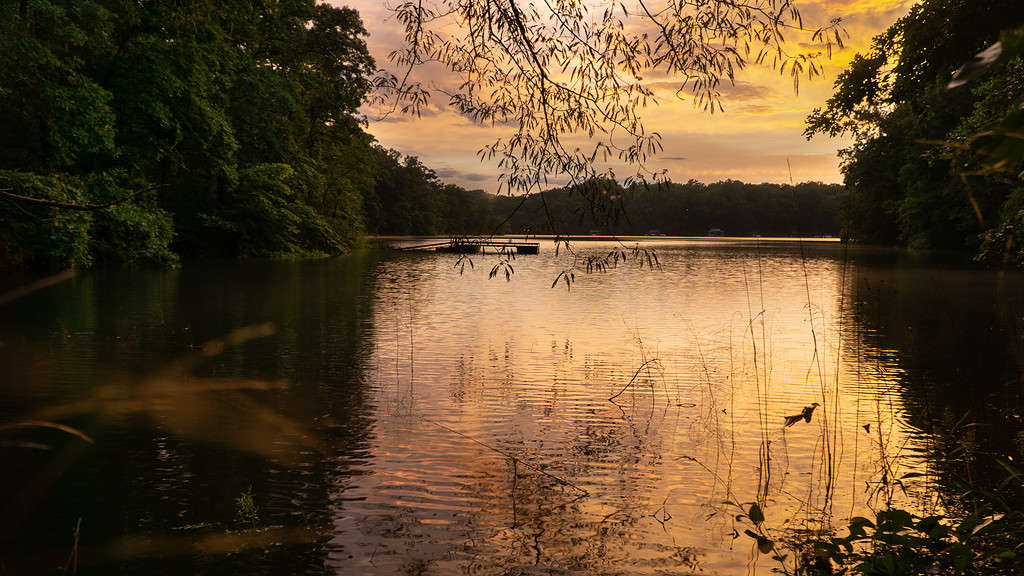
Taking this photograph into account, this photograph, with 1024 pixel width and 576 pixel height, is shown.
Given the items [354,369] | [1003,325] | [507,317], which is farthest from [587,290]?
[354,369]

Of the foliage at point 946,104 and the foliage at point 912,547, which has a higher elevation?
the foliage at point 946,104

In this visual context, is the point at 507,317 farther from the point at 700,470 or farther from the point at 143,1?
the point at 143,1

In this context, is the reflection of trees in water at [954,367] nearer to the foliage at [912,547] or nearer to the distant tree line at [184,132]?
the foliage at [912,547]

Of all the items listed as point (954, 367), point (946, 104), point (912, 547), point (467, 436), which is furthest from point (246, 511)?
point (946, 104)

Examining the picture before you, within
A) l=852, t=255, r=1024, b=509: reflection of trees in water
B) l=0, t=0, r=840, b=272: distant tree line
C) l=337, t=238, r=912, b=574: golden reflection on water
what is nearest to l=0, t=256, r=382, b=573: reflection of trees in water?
l=337, t=238, r=912, b=574: golden reflection on water

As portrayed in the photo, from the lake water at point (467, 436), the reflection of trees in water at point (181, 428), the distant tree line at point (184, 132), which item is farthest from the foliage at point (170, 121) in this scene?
the lake water at point (467, 436)

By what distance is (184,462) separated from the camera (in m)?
7.86

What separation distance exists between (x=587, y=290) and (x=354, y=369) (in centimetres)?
1815

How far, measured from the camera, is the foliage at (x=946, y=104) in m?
2.04

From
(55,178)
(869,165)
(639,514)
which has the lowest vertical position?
(639,514)

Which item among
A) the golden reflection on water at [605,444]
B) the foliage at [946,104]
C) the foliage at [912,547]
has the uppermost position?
the foliage at [946,104]

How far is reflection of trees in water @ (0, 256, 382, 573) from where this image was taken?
19.7 feet

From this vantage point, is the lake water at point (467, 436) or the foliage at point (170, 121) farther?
the foliage at point (170, 121)

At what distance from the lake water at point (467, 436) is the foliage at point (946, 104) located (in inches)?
99.3
